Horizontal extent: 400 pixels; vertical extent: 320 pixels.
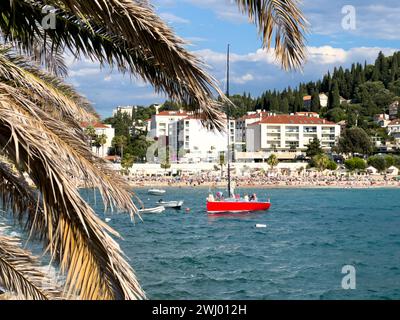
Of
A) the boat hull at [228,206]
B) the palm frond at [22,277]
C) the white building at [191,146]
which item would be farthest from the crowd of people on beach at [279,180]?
the palm frond at [22,277]

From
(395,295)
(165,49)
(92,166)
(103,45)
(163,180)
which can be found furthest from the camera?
(163,180)

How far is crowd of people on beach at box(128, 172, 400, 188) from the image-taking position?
10419cm

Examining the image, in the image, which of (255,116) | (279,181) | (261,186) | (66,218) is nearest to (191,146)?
(255,116)

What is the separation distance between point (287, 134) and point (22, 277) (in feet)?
422

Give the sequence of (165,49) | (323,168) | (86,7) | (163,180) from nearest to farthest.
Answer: (86,7) → (165,49) → (163,180) → (323,168)

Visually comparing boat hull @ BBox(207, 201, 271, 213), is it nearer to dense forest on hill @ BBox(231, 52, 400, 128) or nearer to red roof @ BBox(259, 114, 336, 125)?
red roof @ BBox(259, 114, 336, 125)

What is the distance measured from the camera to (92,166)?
3.33 metres

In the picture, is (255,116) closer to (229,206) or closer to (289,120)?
(289,120)

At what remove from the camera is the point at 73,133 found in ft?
11.7

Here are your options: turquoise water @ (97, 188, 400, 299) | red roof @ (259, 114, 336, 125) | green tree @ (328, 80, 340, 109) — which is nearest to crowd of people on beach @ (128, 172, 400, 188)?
red roof @ (259, 114, 336, 125)

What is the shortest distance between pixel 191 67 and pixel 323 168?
115 m

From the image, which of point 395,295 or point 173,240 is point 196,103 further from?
point 173,240

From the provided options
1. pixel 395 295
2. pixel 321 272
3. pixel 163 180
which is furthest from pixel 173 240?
pixel 163 180

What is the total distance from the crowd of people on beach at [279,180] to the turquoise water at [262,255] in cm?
4794
